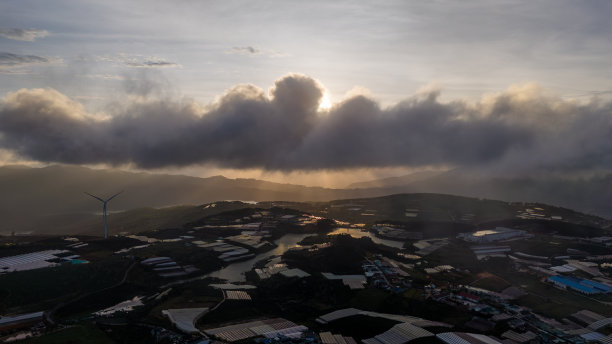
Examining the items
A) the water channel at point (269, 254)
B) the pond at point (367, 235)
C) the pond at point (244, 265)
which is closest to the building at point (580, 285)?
the pond at point (367, 235)

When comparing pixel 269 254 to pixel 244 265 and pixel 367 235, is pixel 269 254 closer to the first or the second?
pixel 244 265

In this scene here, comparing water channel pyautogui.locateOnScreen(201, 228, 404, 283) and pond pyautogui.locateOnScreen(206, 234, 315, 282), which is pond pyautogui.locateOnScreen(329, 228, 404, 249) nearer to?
water channel pyautogui.locateOnScreen(201, 228, 404, 283)

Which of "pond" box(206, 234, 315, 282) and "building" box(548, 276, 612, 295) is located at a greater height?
"pond" box(206, 234, 315, 282)

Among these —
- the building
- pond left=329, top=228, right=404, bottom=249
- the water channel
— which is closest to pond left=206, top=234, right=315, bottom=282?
the water channel

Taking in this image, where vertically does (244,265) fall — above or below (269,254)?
below

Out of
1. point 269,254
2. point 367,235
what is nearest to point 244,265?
point 269,254

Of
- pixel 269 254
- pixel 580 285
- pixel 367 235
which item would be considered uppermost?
pixel 367 235

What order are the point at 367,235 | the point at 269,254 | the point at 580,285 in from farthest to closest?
the point at 367,235, the point at 269,254, the point at 580,285

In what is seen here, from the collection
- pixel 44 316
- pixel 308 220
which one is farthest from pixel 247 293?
pixel 308 220

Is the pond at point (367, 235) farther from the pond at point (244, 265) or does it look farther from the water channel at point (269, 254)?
the pond at point (244, 265)

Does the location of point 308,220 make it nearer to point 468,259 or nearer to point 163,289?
point 468,259

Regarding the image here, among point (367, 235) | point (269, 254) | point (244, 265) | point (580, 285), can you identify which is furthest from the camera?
point (367, 235)
